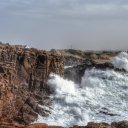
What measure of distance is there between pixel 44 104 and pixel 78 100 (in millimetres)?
3113

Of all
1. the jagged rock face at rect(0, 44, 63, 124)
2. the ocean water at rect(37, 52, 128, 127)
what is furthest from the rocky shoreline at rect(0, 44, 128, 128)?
the ocean water at rect(37, 52, 128, 127)

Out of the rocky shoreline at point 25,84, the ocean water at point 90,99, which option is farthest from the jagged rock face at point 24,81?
the ocean water at point 90,99

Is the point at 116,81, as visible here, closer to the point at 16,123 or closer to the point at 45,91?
the point at 45,91

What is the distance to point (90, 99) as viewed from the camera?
53750 millimetres

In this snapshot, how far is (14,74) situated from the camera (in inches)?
2039

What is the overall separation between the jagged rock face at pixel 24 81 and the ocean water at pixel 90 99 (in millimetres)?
880

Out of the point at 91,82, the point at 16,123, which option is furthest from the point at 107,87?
the point at 16,123

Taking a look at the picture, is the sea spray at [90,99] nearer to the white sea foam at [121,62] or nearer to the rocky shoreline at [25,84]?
the rocky shoreline at [25,84]

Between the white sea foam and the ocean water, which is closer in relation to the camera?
the ocean water

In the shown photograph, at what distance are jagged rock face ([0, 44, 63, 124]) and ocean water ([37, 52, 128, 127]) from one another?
0.88 metres

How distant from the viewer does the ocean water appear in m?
50.0

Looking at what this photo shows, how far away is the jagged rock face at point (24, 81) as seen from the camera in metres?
49.6

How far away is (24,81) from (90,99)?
5634 mm

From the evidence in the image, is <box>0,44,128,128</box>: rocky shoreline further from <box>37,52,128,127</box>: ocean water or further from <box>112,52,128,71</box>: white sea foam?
<box>112,52,128,71</box>: white sea foam
